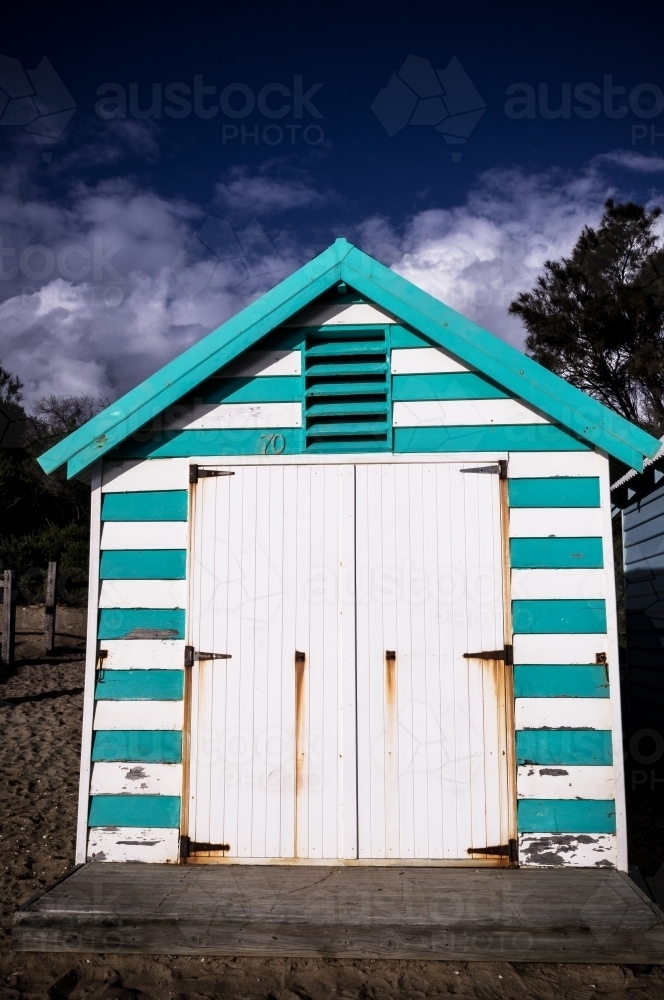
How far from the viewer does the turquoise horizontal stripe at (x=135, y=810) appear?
4.31 metres

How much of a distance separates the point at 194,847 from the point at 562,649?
252 centimetres

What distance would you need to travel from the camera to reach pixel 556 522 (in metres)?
4.43

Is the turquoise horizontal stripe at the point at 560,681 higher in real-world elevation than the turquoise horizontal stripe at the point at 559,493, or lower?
lower

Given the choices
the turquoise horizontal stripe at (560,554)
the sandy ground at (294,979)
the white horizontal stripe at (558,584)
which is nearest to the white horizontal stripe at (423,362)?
the turquoise horizontal stripe at (560,554)

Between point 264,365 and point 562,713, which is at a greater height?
point 264,365

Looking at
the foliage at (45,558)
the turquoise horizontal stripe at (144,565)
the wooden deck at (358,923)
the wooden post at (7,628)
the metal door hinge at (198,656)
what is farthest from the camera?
the foliage at (45,558)

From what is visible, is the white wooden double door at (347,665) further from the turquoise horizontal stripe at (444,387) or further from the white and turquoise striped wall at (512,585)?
the turquoise horizontal stripe at (444,387)

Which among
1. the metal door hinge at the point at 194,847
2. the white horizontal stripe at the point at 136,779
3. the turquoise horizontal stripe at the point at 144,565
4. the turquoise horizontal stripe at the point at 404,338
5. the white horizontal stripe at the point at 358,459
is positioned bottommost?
the metal door hinge at the point at 194,847

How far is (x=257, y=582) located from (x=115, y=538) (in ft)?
3.15

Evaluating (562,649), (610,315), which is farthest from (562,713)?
(610,315)

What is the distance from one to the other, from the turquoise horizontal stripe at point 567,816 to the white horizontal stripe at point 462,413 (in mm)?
2313

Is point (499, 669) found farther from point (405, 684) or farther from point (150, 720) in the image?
point (150, 720)

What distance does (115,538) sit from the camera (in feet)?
15.0

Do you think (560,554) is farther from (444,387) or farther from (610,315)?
(610,315)
